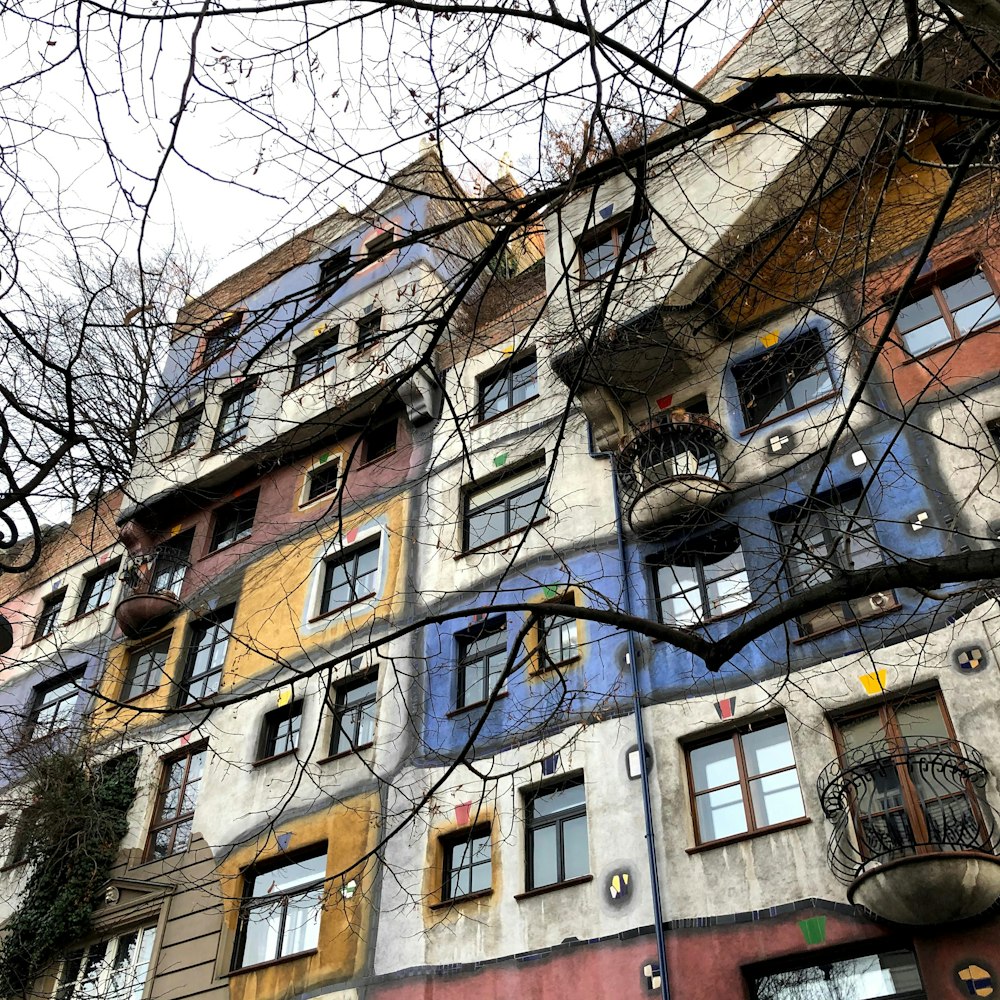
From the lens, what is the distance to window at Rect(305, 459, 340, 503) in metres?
17.4

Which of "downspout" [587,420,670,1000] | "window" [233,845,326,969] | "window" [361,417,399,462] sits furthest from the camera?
"window" [361,417,399,462]

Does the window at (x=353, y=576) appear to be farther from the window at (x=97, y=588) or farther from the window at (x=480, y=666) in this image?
the window at (x=97, y=588)

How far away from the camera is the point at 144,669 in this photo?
17594mm

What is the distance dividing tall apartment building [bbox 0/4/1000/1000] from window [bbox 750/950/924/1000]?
29mm

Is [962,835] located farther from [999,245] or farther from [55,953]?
[55,953]

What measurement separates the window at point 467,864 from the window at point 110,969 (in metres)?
4.28

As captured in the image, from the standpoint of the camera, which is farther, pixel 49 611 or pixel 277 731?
pixel 49 611

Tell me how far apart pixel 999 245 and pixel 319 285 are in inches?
359

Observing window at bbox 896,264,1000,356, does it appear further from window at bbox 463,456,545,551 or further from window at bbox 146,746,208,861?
window at bbox 146,746,208,861

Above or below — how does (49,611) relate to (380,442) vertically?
below

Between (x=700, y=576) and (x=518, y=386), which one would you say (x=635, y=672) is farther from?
(x=518, y=386)

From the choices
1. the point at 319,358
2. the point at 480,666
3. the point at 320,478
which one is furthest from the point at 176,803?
the point at 319,358

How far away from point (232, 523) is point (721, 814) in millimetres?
11531

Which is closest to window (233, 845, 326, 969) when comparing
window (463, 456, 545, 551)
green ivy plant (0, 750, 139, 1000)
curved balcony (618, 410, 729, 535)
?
green ivy plant (0, 750, 139, 1000)
